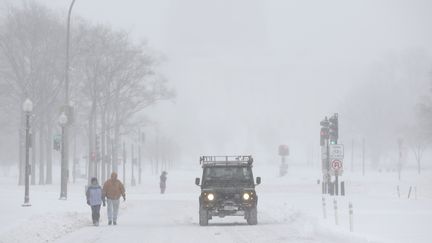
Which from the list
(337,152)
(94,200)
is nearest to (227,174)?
(94,200)

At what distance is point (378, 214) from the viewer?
102 feet

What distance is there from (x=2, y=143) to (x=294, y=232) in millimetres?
94981

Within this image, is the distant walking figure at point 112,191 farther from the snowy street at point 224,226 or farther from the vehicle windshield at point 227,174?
the vehicle windshield at point 227,174

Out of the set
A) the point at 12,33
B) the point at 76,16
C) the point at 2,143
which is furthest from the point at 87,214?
the point at 2,143

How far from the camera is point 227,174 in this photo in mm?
31828

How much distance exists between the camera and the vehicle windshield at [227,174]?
31.7 metres

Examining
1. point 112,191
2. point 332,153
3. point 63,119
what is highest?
point 63,119

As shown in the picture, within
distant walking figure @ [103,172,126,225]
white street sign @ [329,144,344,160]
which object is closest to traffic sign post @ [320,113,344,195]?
white street sign @ [329,144,344,160]

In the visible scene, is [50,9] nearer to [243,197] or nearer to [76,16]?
[76,16]

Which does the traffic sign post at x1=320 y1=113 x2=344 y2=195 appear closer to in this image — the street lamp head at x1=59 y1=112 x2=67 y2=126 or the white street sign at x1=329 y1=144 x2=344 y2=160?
the white street sign at x1=329 y1=144 x2=344 y2=160

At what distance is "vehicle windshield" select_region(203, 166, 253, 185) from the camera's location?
31.7m

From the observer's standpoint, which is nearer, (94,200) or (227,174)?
(94,200)

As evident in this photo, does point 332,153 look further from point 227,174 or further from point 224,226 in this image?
point 224,226

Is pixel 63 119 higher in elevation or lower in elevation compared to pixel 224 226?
higher
